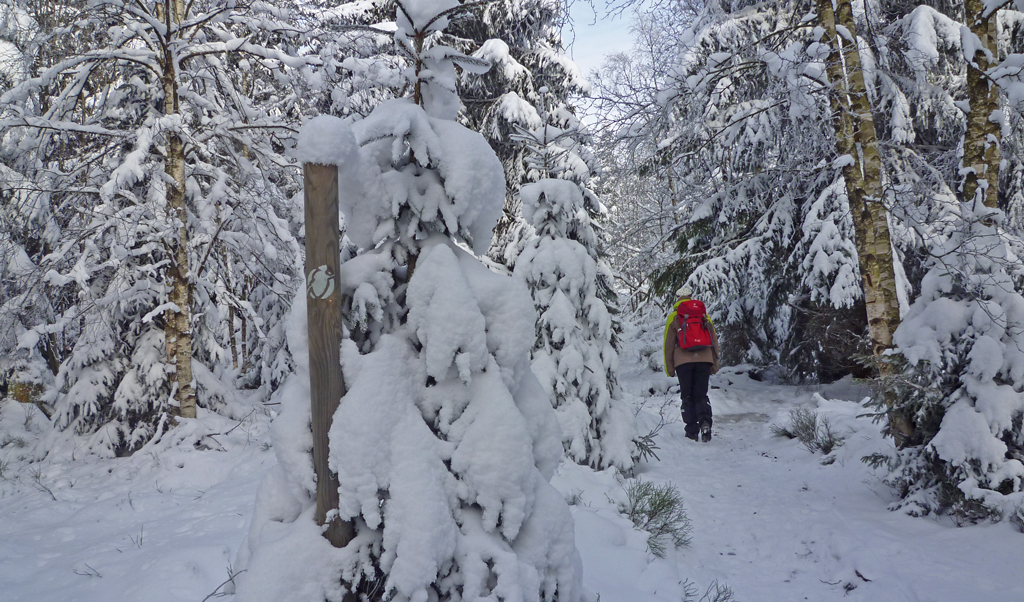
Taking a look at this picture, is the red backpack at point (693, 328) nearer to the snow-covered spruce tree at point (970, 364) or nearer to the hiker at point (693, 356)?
the hiker at point (693, 356)

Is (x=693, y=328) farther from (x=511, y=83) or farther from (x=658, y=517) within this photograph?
(x=511, y=83)

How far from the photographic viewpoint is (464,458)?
91.6 inches

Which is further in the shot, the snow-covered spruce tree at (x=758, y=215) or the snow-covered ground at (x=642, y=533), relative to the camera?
the snow-covered spruce tree at (x=758, y=215)

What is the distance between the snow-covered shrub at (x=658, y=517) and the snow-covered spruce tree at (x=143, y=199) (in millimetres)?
4872

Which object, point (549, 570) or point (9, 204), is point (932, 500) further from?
point (9, 204)

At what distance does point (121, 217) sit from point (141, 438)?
2817mm

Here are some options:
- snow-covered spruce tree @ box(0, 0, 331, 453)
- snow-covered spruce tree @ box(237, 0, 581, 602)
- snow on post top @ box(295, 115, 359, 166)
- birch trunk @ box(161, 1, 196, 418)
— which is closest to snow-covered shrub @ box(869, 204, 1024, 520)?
snow-covered spruce tree @ box(237, 0, 581, 602)

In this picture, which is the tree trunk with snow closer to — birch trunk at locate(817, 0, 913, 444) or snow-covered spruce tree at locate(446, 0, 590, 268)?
birch trunk at locate(817, 0, 913, 444)

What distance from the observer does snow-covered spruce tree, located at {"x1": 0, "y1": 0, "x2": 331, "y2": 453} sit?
6.16 meters

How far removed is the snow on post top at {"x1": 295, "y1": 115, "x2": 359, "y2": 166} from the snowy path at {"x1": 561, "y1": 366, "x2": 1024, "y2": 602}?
289cm

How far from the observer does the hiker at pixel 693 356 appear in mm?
7426

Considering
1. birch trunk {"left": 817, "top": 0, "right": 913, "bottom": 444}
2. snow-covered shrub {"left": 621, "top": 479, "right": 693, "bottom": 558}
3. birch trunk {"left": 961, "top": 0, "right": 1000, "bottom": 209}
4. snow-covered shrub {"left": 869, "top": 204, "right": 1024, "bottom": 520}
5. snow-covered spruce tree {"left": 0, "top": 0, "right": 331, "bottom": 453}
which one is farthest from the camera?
snow-covered spruce tree {"left": 0, "top": 0, "right": 331, "bottom": 453}

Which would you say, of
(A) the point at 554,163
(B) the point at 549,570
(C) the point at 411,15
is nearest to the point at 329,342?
(B) the point at 549,570

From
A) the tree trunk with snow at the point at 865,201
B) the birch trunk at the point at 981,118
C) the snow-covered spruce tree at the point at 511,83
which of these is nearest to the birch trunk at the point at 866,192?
the tree trunk with snow at the point at 865,201
